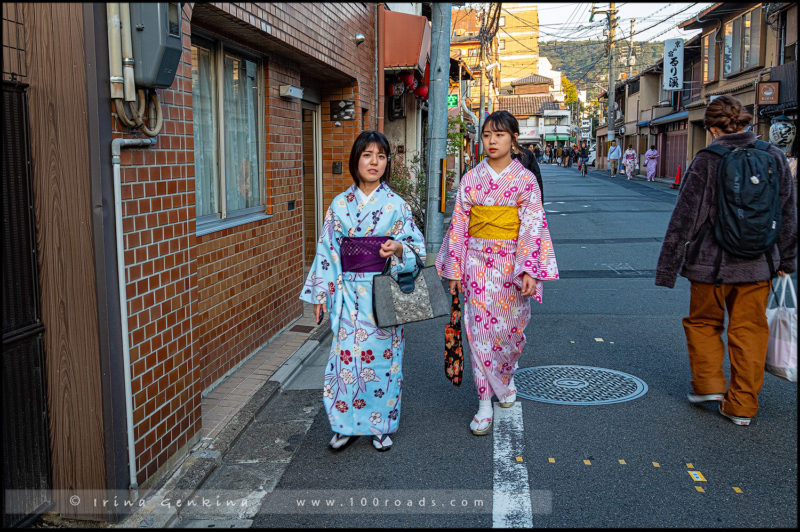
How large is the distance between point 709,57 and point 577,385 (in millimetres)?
26797

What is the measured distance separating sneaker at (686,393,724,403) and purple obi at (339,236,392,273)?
2399 mm

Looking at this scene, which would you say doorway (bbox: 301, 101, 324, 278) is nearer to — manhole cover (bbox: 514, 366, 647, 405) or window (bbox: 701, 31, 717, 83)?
manhole cover (bbox: 514, 366, 647, 405)

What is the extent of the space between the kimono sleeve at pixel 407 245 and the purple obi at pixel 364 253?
0.25 ft

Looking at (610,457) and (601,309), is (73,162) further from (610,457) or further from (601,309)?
(601,309)

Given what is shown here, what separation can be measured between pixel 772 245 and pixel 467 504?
2.57m

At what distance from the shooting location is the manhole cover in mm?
5077

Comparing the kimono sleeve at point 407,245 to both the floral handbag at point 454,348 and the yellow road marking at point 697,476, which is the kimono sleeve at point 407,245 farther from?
the yellow road marking at point 697,476

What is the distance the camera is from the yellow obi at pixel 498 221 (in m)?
4.54

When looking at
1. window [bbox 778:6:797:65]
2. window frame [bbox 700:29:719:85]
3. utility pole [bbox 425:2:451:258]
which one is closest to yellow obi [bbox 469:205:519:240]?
utility pole [bbox 425:2:451:258]

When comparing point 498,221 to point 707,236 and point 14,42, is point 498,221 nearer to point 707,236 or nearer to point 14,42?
point 707,236

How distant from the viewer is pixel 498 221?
455 centimetres

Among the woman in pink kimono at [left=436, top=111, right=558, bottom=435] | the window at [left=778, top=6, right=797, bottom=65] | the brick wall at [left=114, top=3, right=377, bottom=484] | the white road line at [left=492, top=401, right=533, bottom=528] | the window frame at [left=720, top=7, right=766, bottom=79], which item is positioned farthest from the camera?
the window frame at [left=720, top=7, right=766, bottom=79]

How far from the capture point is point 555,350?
639cm

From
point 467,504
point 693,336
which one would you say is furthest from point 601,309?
point 467,504
